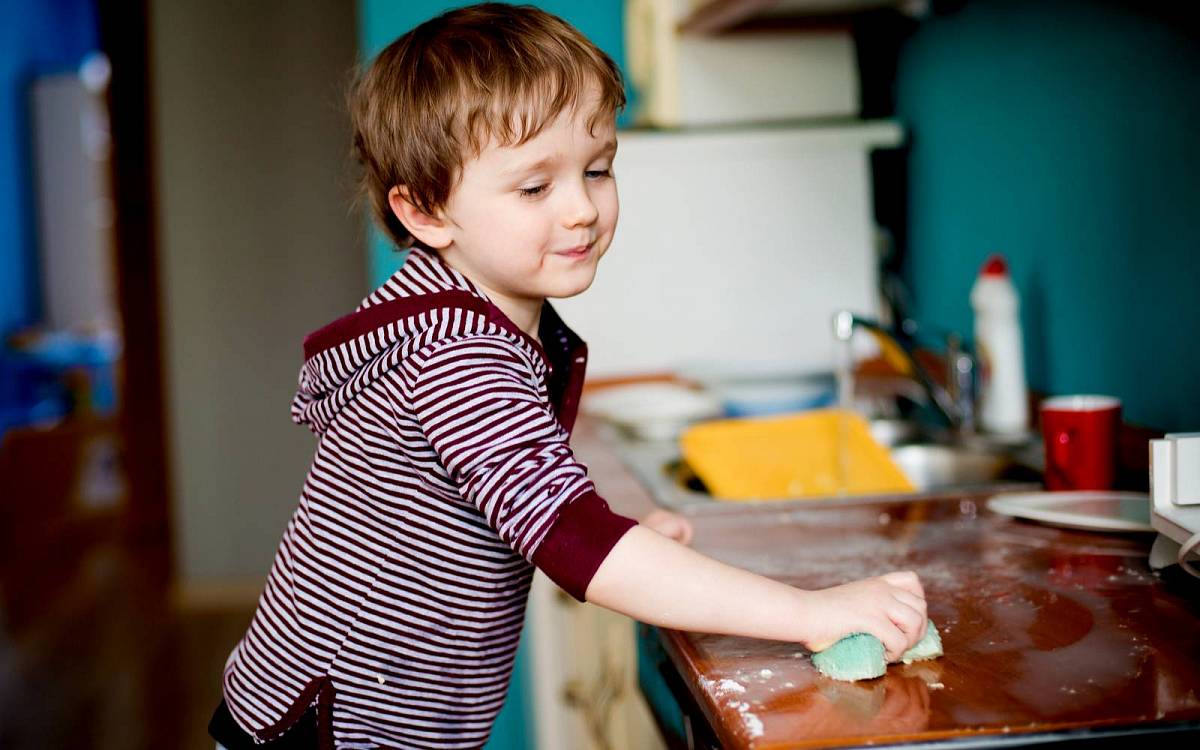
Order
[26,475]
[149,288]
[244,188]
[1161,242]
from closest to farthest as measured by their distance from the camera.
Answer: [1161,242]
[244,188]
[149,288]
[26,475]

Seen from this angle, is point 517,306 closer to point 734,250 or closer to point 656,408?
point 656,408

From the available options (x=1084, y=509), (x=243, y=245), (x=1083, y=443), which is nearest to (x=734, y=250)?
(x=1083, y=443)

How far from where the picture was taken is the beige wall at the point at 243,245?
433 centimetres

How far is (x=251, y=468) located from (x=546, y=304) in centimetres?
347

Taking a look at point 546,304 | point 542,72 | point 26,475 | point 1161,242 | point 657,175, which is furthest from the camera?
point 26,475

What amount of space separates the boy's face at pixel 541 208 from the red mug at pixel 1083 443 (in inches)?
24.1

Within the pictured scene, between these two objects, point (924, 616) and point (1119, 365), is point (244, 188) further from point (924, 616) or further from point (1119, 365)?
point (924, 616)

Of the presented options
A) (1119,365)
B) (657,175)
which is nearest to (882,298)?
(657,175)

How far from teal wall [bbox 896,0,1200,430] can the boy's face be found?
2.44 ft

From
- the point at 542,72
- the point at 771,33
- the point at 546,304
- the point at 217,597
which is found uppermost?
the point at 771,33

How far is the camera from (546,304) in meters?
1.22

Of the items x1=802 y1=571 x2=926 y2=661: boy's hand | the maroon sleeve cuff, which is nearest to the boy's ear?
the maroon sleeve cuff

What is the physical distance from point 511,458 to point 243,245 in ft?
12.1

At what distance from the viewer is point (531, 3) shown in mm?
2664
